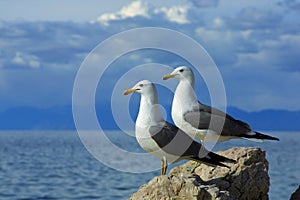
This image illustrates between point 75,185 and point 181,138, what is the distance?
3098 centimetres

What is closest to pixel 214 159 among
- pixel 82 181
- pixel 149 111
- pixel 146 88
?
pixel 149 111

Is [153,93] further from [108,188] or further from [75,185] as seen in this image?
[75,185]

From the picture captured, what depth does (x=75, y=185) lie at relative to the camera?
41.9 metres

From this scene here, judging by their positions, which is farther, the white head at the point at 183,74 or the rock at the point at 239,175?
the white head at the point at 183,74

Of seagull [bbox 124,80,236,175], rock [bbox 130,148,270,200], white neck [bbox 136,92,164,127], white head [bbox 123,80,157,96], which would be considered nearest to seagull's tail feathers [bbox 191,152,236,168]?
seagull [bbox 124,80,236,175]

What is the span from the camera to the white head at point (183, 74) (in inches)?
506

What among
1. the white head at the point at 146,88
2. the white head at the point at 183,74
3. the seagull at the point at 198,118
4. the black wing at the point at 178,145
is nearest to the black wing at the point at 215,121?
the seagull at the point at 198,118

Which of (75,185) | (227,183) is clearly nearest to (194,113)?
(227,183)

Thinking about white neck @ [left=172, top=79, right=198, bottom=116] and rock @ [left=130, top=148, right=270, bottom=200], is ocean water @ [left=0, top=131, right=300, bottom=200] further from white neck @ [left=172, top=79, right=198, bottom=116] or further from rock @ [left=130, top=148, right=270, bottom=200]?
rock @ [left=130, top=148, right=270, bottom=200]

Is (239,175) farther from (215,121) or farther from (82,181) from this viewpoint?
(82,181)

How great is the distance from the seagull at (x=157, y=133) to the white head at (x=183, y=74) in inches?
55.4

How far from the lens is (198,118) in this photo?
12688 millimetres

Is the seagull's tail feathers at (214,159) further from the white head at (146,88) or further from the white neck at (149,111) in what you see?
the white head at (146,88)

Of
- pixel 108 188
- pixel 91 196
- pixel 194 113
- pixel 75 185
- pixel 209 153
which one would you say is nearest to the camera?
pixel 209 153
